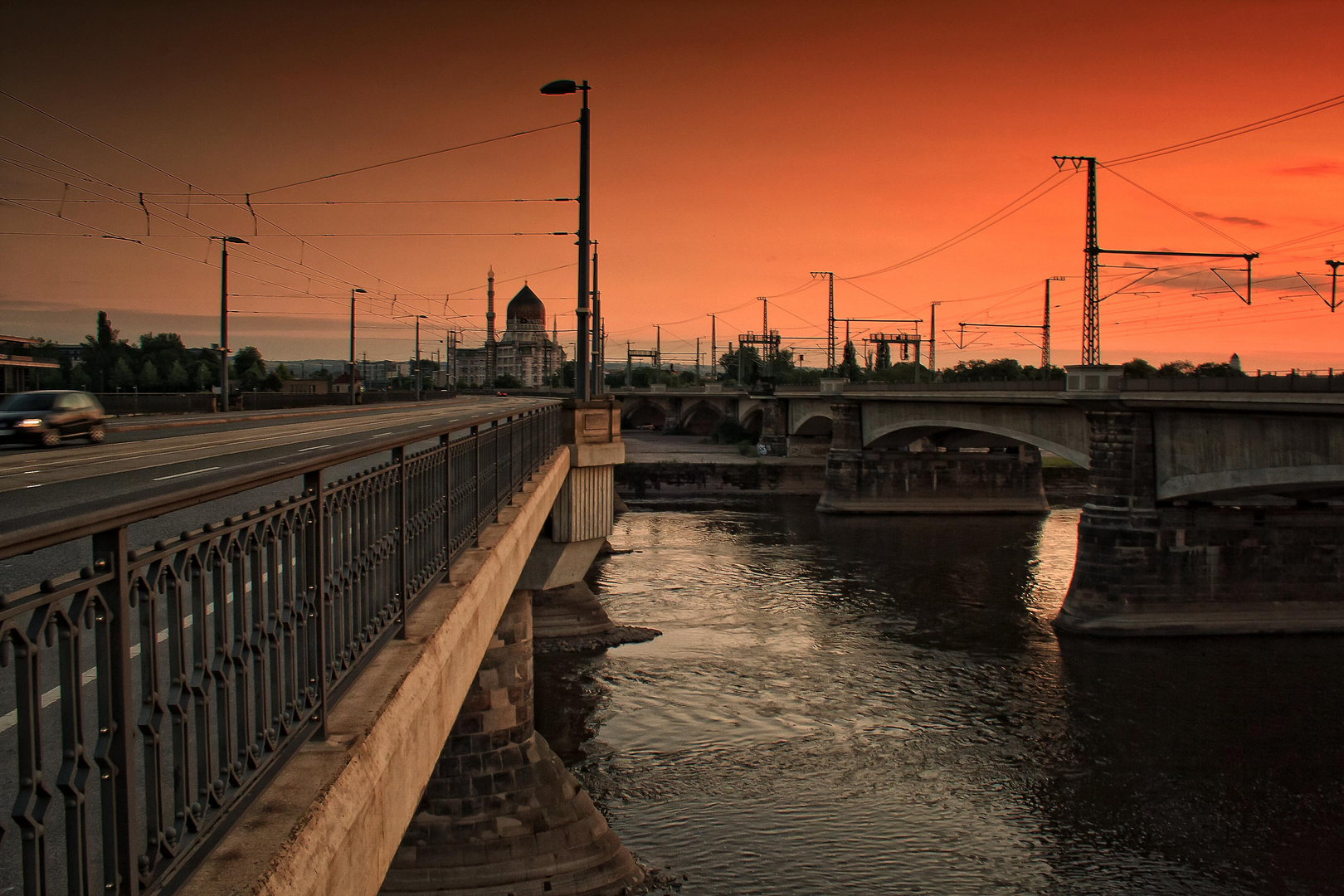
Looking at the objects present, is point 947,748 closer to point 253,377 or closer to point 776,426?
point 776,426

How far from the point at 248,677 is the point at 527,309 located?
177 meters

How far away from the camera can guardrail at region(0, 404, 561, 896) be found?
2150 mm

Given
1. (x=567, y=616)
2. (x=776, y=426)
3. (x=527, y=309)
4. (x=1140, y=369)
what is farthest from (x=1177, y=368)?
(x=527, y=309)

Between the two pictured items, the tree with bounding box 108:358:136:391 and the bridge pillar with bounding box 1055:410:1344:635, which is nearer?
the bridge pillar with bounding box 1055:410:1344:635

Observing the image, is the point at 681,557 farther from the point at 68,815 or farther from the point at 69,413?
the point at 68,815

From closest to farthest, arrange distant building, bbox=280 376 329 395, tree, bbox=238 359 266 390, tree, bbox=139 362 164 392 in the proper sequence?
tree, bbox=139 362 164 392 < tree, bbox=238 359 266 390 < distant building, bbox=280 376 329 395

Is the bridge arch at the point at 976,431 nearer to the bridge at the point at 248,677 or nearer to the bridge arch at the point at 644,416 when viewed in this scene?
the bridge at the point at 248,677

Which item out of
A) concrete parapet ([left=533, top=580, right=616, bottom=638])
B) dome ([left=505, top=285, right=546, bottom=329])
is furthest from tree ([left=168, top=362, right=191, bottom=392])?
dome ([left=505, top=285, right=546, bottom=329])

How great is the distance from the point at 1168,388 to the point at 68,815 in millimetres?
Result: 29738

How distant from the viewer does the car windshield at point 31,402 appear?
17.0 meters

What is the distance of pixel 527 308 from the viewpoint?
6988 inches

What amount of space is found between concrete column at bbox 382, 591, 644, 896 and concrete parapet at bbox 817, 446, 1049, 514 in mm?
42844

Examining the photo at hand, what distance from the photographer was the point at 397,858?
41.3 ft

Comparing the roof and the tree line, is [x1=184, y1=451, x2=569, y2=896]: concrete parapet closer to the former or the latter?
the tree line
